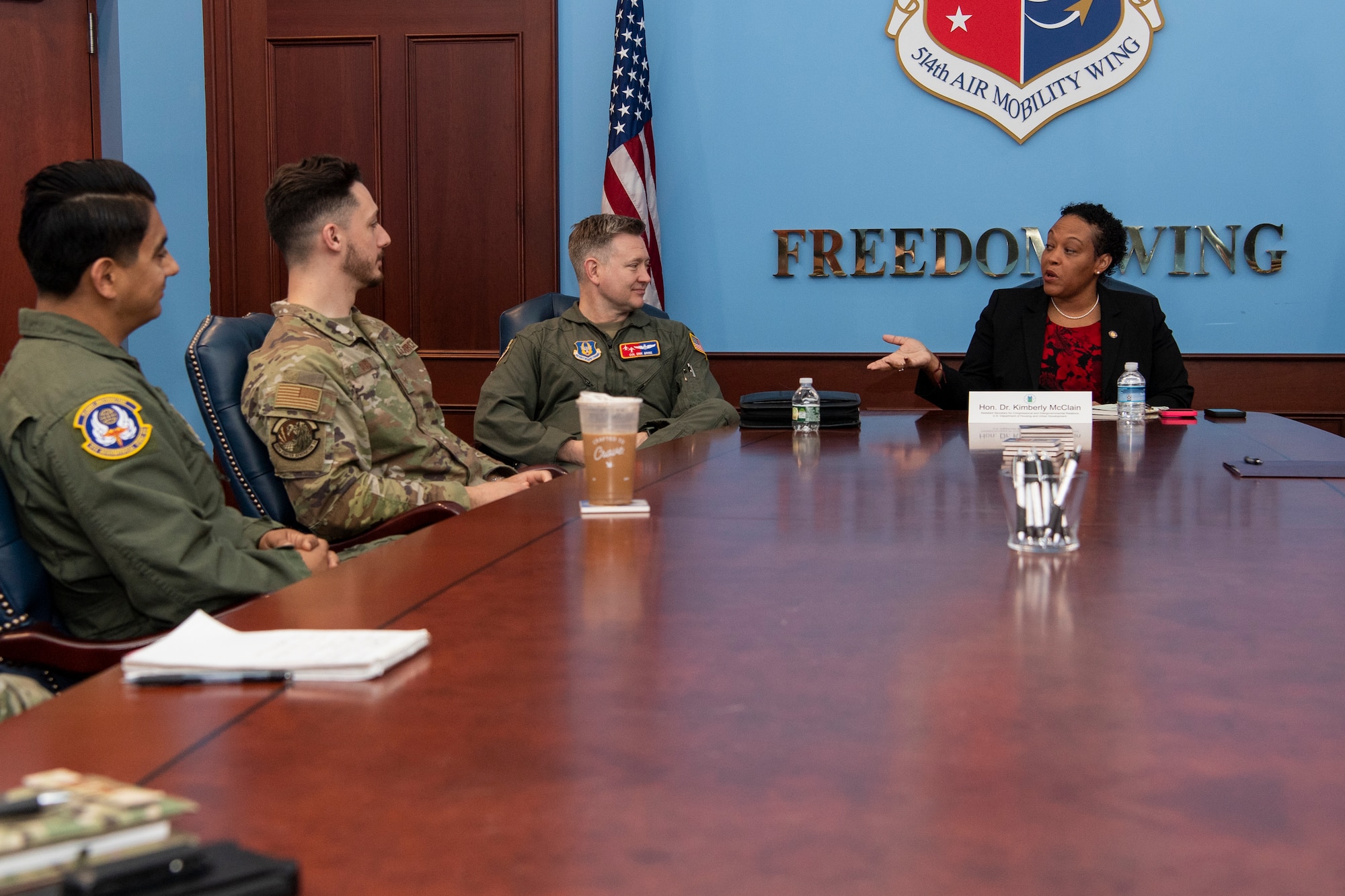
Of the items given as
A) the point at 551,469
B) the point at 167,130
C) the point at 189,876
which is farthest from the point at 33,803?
the point at 167,130

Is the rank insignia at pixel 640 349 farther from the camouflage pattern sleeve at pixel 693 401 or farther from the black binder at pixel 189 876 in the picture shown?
the black binder at pixel 189 876

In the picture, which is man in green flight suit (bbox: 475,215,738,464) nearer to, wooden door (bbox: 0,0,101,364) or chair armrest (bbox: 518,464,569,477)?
chair armrest (bbox: 518,464,569,477)

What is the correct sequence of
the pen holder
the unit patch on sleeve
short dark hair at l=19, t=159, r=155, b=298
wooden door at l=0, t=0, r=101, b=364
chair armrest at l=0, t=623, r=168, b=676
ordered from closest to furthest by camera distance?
the pen holder
chair armrest at l=0, t=623, r=168, b=676
short dark hair at l=19, t=159, r=155, b=298
the unit patch on sleeve
wooden door at l=0, t=0, r=101, b=364

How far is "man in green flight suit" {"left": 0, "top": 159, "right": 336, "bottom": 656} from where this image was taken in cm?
161

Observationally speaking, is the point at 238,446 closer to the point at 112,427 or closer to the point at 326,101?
the point at 112,427

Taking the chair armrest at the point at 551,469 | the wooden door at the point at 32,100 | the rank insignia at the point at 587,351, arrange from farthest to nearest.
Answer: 1. the wooden door at the point at 32,100
2. the rank insignia at the point at 587,351
3. the chair armrest at the point at 551,469

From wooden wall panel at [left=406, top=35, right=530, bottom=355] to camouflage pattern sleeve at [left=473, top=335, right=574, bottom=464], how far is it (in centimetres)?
111

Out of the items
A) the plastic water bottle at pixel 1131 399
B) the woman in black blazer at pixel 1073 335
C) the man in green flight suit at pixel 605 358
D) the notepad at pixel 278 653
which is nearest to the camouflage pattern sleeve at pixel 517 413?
the man in green flight suit at pixel 605 358

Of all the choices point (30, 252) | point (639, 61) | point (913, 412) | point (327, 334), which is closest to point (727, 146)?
point (639, 61)

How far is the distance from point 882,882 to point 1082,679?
352 mm

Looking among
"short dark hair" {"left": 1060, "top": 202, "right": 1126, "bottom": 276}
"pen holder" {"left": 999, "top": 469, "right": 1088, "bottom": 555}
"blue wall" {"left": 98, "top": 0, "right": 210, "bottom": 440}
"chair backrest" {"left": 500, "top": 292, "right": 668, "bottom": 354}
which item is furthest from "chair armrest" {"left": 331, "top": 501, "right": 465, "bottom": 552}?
"blue wall" {"left": 98, "top": 0, "right": 210, "bottom": 440}

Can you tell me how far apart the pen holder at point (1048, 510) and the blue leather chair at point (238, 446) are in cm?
125

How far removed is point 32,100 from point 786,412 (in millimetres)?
3298

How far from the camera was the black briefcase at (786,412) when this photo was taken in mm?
2945
